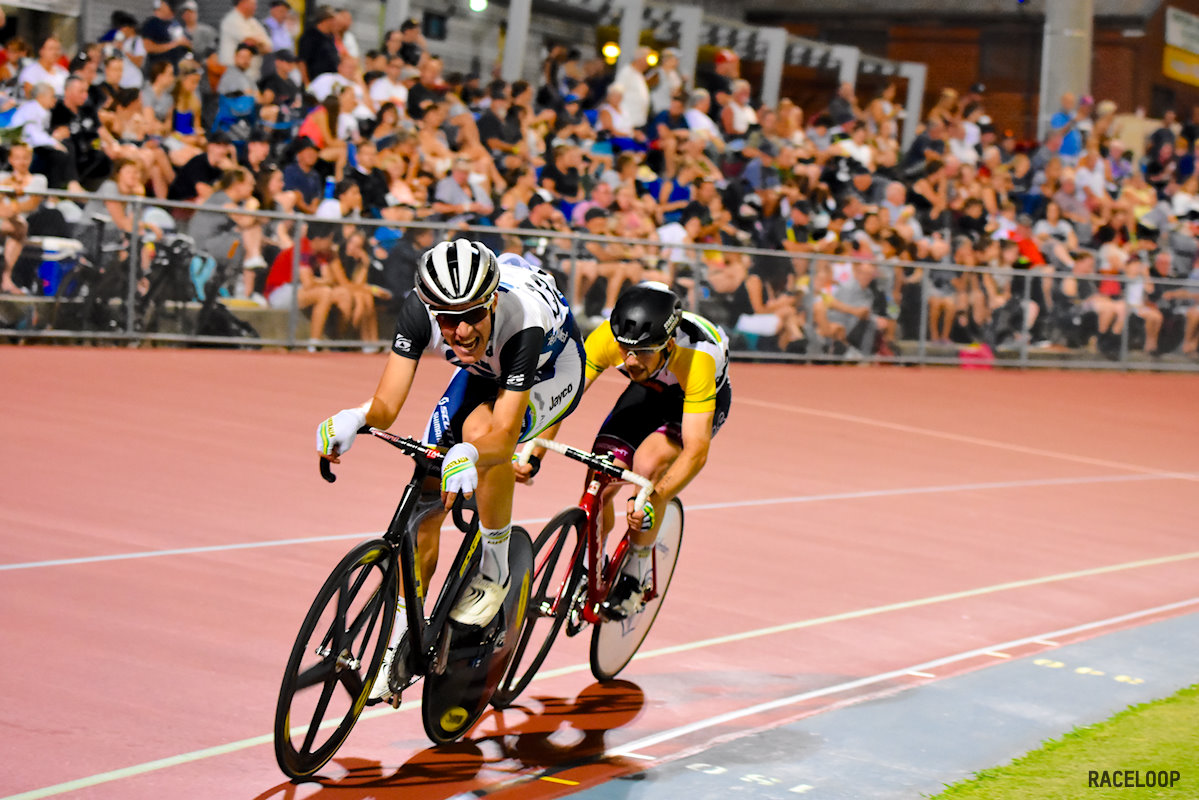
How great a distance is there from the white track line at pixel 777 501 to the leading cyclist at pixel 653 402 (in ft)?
7.69

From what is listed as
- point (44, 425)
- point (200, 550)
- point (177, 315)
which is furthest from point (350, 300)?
point (200, 550)

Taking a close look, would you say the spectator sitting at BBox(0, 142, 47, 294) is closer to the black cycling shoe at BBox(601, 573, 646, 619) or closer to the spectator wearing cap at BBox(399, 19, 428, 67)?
the spectator wearing cap at BBox(399, 19, 428, 67)

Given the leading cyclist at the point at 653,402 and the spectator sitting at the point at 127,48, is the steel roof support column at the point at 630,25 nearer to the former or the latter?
the spectator sitting at the point at 127,48

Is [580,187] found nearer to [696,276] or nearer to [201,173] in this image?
→ [696,276]

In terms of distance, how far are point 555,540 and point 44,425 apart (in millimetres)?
5264

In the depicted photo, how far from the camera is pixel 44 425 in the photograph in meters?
9.68

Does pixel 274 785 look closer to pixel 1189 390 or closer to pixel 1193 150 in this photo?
pixel 1189 390

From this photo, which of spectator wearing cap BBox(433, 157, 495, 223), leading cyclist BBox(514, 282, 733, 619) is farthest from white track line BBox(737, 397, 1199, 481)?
leading cyclist BBox(514, 282, 733, 619)

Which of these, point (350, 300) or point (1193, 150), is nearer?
point (350, 300)

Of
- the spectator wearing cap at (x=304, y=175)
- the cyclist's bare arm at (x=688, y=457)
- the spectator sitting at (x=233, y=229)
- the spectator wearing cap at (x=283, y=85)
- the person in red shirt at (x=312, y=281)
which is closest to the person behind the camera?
the cyclist's bare arm at (x=688, y=457)

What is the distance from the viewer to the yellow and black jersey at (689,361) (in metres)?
5.59

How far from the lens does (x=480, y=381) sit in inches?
198

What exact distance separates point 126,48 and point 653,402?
9659 millimetres

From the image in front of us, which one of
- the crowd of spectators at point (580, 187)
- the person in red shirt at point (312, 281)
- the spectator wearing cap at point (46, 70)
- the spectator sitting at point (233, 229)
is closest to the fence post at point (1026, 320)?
the crowd of spectators at point (580, 187)
